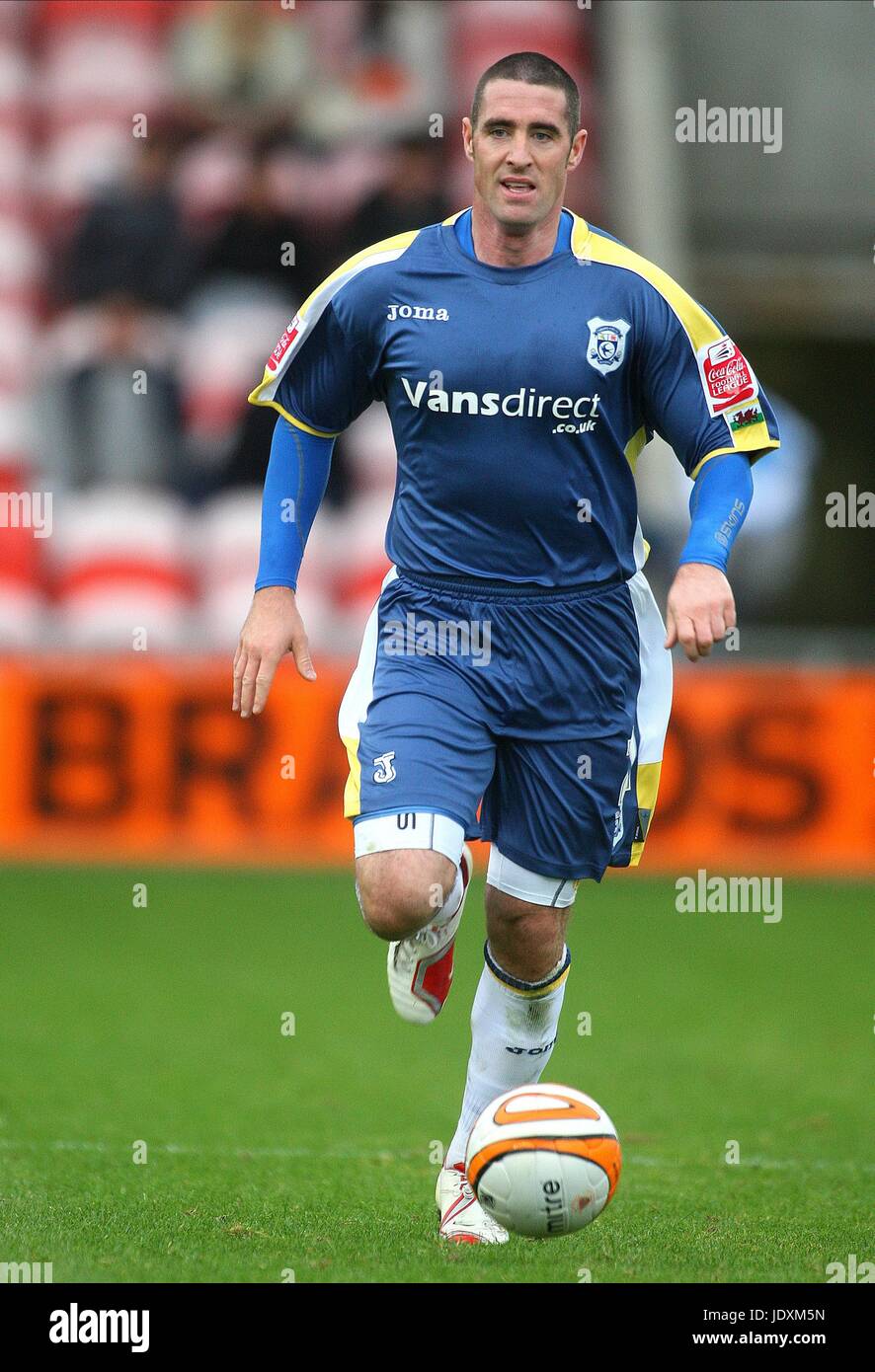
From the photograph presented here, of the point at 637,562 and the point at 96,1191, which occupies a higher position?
the point at 637,562

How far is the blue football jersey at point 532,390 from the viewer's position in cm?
486

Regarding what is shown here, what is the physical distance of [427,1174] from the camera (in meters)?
5.84

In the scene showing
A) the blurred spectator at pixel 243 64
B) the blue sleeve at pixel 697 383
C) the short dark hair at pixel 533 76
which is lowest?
the blue sleeve at pixel 697 383

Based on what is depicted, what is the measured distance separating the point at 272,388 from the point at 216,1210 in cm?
207

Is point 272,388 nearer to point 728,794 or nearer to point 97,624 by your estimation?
point 728,794

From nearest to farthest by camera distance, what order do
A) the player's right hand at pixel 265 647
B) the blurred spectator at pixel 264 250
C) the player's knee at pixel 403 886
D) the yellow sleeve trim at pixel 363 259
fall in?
the player's knee at pixel 403 886, the player's right hand at pixel 265 647, the yellow sleeve trim at pixel 363 259, the blurred spectator at pixel 264 250

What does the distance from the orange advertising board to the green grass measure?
29cm

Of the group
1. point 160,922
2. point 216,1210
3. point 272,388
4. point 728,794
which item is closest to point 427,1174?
point 216,1210

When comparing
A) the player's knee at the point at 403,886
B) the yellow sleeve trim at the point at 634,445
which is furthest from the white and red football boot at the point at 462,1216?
the yellow sleeve trim at the point at 634,445

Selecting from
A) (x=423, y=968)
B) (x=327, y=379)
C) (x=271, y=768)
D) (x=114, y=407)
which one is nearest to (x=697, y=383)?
(x=327, y=379)

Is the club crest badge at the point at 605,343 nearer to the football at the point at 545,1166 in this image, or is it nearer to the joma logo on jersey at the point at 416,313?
the joma logo on jersey at the point at 416,313

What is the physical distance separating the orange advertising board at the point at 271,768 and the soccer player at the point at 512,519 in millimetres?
6352

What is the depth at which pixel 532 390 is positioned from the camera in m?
4.84

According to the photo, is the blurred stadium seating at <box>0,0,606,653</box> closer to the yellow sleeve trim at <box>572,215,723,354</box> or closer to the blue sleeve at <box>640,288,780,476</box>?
the yellow sleeve trim at <box>572,215,723,354</box>
